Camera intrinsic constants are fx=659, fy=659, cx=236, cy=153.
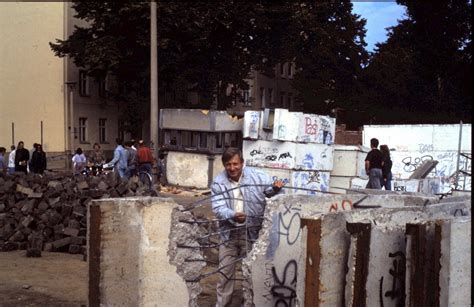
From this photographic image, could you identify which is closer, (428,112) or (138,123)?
(138,123)

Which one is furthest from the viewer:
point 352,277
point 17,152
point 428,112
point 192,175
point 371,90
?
point 371,90

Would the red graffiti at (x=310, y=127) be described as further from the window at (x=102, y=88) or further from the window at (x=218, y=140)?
the window at (x=102, y=88)

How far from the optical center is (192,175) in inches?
868

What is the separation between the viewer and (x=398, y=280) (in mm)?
5152

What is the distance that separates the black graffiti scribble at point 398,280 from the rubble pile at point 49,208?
6197 mm

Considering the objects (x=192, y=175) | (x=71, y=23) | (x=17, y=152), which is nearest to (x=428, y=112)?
(x=71, y=23)

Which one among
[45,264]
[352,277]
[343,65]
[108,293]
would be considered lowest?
[45,264]

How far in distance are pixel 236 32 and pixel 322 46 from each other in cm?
1427

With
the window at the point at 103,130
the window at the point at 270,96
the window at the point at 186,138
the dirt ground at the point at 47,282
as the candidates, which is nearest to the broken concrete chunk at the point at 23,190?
the dirt ground at the point at 47,282

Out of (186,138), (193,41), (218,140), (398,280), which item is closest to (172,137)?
(186,138)

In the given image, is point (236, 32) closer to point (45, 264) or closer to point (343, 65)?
point (343, 65)

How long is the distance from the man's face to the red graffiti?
13.5 m

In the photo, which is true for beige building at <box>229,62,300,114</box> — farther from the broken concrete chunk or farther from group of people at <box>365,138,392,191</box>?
the broken concrete chunk

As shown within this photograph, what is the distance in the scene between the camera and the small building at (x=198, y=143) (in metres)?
21.6
